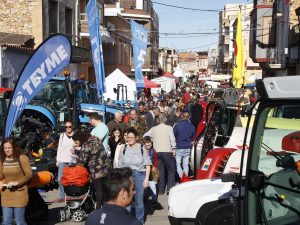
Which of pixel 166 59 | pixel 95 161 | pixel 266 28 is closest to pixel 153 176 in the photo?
pixel 95 161

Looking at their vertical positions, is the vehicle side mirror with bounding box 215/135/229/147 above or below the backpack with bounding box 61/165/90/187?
above

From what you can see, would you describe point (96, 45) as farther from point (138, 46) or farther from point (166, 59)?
point (166, 59)

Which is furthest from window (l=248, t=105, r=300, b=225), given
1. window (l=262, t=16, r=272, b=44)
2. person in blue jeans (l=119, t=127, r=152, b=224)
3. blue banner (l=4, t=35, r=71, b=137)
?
window (l=262, t=16, r=272, b=44)

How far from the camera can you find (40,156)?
12.5 meters

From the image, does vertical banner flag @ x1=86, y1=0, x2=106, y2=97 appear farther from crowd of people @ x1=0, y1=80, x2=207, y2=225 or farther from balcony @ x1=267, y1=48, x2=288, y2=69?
balcony @ x1=267, y1=48, x2=288, y2=69

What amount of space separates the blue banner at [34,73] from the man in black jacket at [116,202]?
18.3 ft

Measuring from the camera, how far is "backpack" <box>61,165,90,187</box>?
8.67 metres

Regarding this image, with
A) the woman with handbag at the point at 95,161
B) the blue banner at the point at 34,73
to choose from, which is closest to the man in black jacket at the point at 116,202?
the woman with handbag at the point at 95,161

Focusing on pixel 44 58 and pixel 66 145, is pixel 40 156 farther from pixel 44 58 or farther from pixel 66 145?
→ pixel 44 58

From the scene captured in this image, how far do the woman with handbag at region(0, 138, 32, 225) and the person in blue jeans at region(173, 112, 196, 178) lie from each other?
516 centimetres

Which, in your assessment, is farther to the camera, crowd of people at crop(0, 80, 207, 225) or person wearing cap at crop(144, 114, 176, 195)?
person wearing cap at crop(144, 114, 176, 195)

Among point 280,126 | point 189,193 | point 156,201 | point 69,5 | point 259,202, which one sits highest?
point 69,5

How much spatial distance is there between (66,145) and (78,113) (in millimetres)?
7253

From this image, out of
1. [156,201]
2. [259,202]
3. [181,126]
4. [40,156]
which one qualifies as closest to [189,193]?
[259,202]
